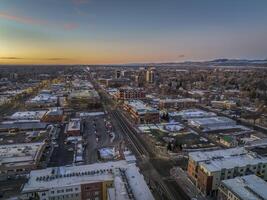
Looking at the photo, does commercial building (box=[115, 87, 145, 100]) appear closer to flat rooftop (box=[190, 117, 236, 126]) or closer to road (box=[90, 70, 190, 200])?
road (box=[90, 70, 190, 200])

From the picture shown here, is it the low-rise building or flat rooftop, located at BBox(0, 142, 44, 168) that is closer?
flat rooftop, located at BBox(0, 142, 44, 168)

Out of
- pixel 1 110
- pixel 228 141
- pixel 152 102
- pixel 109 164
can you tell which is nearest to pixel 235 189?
pixel 109 164

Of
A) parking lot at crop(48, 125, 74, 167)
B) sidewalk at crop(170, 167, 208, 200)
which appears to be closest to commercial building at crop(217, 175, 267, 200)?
sidewalk at crop(170, 167, 208, 200)

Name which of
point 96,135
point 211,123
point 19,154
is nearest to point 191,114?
point 211,123

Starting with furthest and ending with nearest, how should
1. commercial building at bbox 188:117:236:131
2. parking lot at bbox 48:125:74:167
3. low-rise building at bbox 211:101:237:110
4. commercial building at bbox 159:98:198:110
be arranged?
low-rise building at bbox 211:101:237:110 < commercial building at bbox 159:98:198:110 < commercial building at bbox 188:117:236:131 < parking lot at bbox 48:125:74:167

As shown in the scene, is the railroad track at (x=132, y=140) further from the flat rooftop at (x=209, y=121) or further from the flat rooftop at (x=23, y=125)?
the flat rooftop at (x=23, y=125)

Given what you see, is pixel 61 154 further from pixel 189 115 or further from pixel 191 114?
pixel 191 114
